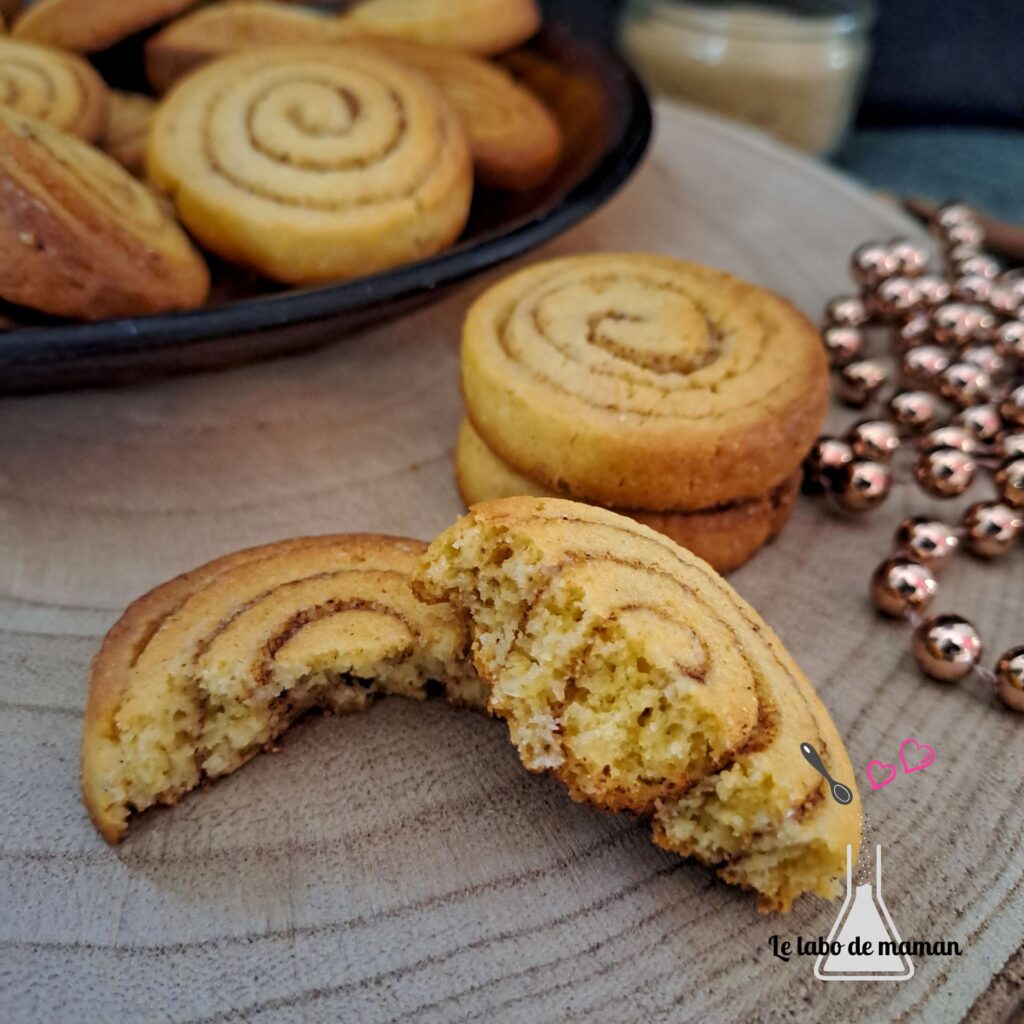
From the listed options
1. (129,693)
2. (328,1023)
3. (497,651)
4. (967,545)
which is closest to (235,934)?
(328,1023)

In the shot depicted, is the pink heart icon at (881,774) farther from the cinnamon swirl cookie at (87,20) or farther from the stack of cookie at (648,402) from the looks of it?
the cinnamon swirl cookie at (87,20)

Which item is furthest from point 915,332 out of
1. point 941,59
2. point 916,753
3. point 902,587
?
point 941,59

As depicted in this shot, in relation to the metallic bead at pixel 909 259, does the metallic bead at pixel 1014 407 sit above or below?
below

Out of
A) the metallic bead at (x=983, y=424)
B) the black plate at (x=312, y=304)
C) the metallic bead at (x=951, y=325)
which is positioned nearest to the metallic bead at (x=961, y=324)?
the metallic bead at (x=951, y=325)

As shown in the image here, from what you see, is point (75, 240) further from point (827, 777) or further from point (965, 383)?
point (965, 383)

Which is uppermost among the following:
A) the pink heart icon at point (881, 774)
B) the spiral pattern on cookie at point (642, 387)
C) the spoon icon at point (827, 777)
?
the spiral pattern on cookie at point (642, 387)

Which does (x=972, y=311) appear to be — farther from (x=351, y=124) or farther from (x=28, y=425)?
(x=28, y=425)

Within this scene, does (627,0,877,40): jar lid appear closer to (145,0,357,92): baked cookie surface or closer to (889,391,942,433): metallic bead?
(145,0,357,92): baked cookie surface
